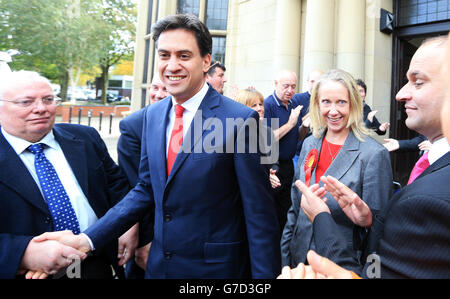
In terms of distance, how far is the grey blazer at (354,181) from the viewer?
6.73 feet

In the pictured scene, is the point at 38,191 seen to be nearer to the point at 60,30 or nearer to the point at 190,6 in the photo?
the point at 190,6

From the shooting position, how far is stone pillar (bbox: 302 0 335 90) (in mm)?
5680

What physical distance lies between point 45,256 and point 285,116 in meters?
3.42

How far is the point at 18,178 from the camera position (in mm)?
1803

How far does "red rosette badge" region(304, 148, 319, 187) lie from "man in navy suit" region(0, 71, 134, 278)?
1.52 meters

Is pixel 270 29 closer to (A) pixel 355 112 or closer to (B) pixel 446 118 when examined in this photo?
(A) pixel 355 112

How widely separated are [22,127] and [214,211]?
4.30 feet

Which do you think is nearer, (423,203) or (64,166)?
(423,203)

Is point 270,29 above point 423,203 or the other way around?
above

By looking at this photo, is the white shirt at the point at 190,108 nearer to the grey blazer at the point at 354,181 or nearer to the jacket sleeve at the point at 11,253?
the jacket sleeve at the point at 11,253

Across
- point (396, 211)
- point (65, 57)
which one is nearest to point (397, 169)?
point (396, 211)

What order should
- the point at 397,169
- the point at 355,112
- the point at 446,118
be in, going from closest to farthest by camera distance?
the point at 446,118 → the point at 355,112 → the point at 397,169

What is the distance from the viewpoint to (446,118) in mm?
828

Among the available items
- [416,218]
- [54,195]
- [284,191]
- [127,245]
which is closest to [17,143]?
[54,195]
